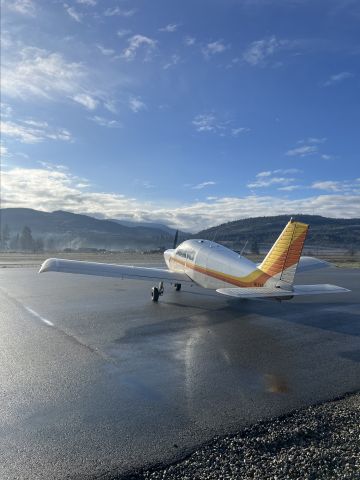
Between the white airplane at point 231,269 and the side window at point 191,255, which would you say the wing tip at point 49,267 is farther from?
the side window at point 191,255

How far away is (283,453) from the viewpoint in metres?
5.09

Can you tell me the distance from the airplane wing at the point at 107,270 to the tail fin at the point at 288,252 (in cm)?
532

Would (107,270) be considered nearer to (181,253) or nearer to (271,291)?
(181,253)

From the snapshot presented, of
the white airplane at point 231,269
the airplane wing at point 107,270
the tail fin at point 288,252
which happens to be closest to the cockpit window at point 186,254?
the white airplane at point 231,269

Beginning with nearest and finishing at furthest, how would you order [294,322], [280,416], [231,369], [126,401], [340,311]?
[280,416] → [126,401] → [231,369] → [294,322] → [340,311]

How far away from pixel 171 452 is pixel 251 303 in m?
13.1

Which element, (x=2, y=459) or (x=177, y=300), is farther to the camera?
(x=177, y=300)

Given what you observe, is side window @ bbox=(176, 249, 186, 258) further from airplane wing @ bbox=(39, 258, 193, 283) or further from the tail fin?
the tail fin

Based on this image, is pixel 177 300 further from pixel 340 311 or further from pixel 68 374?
pixel 68 374

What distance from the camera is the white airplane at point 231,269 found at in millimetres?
13430

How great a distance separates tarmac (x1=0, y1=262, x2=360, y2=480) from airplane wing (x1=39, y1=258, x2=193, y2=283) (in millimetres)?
1392

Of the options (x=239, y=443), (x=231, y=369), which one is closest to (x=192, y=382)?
(x=231, y=369)

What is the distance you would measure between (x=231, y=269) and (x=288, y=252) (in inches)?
113

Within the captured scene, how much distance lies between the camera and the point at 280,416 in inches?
245
